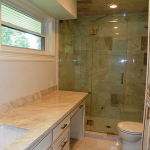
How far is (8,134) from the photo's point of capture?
1208 mm

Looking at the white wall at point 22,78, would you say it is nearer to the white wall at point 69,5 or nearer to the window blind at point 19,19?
the window blind at point 19,19

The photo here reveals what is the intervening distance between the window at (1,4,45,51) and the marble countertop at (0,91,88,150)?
2.37 ft

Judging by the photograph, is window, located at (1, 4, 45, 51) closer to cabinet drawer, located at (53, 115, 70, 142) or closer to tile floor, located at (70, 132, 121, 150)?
cabinet drawer, located at (53, 115, 70, 142)

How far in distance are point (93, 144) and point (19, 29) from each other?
200 centimetres

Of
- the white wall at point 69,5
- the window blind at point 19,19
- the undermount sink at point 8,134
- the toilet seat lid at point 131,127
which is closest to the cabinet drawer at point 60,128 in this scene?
the undermount sink at point 8,134

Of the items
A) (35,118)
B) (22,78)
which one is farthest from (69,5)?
(35,118)

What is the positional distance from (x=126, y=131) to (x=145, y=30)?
1998 mm

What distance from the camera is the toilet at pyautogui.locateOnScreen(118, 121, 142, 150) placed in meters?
2.03

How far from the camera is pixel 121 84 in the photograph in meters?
3.25

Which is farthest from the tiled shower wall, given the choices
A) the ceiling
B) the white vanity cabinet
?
the white vanity cabinet

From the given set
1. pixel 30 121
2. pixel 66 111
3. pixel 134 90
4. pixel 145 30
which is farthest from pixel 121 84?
pixel 30 121

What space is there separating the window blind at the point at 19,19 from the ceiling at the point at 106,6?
849 mm

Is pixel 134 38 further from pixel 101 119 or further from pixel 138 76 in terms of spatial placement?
pixel 101 119

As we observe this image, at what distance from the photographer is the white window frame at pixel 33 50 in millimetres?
1569
